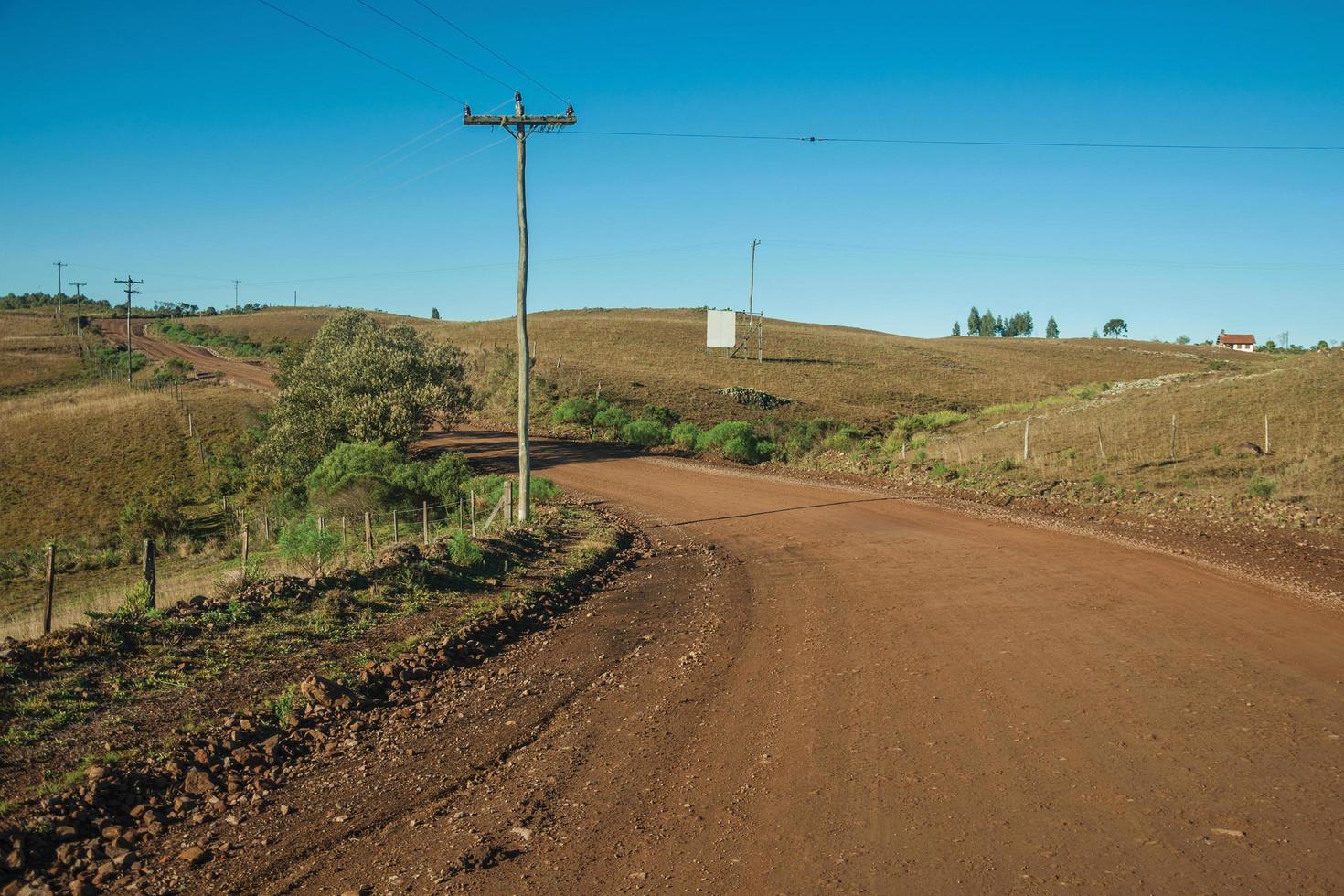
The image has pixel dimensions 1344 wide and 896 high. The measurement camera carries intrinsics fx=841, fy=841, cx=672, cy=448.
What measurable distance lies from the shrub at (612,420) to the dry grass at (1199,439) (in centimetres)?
1372

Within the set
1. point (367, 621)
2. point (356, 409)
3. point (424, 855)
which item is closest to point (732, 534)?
point (367, 621)

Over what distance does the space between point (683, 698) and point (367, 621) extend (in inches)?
177

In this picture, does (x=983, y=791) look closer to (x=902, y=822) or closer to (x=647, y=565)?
(x=902, y=822)

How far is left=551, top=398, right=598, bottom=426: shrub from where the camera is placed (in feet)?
126

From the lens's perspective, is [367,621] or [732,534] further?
[732,534]

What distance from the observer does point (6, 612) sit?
20.4m

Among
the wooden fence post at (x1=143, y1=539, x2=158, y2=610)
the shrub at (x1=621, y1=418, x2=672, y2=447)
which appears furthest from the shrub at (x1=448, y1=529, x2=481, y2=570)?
the shrub at (x1=621, y1=418, x2=672, y2=447)

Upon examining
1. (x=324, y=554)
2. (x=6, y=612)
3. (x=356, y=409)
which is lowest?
(x=6, y=612)

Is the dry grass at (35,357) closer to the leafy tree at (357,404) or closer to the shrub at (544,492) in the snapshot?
the leafy tree at (357,404)

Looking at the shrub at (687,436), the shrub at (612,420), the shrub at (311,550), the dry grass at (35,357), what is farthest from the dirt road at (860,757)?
the dry grass at (35,357)

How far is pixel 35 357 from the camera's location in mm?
80125

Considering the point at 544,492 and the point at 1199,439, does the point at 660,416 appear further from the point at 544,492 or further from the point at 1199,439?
the point at 1199,439

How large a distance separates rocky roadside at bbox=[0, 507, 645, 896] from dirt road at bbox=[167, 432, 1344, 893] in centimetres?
28

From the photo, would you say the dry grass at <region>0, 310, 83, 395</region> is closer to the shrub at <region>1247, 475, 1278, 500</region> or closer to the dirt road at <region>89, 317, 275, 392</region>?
the dirt road at <region>89, 317, 275, 392</region>
